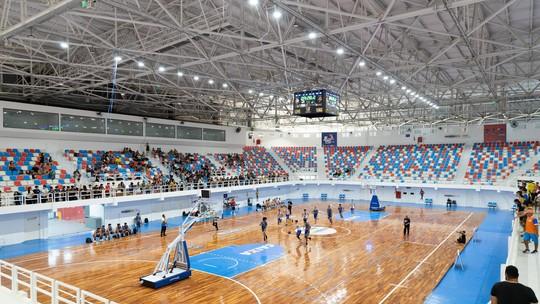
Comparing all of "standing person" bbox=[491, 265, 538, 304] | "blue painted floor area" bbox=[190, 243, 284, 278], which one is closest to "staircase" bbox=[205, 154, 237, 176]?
"blue painted floor area" bbox=[190, 243, 284, 278]

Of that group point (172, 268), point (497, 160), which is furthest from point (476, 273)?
point (497, 160)

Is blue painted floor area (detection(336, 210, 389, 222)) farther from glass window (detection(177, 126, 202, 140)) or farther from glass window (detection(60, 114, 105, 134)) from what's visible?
glass window (detection(60, 114, 105, 134))

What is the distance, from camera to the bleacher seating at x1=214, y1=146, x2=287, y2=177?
42597 mm

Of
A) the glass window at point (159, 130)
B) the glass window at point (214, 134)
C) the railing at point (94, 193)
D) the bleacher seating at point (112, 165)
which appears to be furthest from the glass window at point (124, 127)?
the glass window at point (214, 134)

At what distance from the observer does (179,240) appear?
14.5 m

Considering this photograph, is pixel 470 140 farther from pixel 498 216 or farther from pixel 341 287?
pixel 341 287

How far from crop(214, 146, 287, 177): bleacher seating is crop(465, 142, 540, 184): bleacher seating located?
21.7m

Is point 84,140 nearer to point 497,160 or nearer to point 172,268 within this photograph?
point 172,268

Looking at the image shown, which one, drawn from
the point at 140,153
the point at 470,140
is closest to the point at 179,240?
the point at 140,153

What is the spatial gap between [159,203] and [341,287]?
20606mm

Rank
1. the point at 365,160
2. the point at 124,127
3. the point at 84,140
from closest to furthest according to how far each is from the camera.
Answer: the point at 84,140 < the point at 124,127 < the point at 365,160

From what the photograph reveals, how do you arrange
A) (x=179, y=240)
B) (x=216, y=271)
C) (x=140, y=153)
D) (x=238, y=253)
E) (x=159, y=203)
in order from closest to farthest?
(x=179, y=240) < (x=216, y=271) < (x=238, y=253) < (x=159, y=203) < (x=140, y=153)

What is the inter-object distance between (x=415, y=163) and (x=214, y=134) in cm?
2388

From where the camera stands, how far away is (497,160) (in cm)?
3947
